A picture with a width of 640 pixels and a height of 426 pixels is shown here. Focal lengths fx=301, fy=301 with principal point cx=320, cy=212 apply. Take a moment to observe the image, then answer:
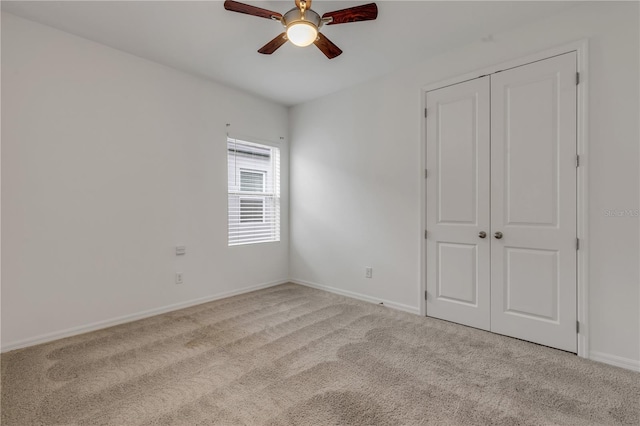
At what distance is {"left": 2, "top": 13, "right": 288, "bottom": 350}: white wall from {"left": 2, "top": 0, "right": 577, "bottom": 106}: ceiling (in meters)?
0.28

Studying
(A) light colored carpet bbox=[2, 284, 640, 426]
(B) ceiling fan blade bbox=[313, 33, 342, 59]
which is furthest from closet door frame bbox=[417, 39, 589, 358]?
(B) ceiling fan blade bbox=[313, 33, 342, 59]

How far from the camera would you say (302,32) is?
2.08 m

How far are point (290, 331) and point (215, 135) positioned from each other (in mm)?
2536

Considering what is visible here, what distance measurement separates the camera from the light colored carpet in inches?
68.1

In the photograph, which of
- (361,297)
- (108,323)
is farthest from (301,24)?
(108,323)

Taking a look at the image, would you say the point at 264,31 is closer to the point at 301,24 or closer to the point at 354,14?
the point at 301,24

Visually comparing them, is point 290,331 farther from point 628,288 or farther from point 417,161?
point 628,288

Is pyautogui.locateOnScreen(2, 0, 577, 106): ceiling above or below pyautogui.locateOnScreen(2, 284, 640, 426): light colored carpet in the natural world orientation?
above

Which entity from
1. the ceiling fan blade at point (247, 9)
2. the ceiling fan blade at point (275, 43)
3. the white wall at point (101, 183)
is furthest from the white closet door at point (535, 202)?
the white wall at point (101, 183)

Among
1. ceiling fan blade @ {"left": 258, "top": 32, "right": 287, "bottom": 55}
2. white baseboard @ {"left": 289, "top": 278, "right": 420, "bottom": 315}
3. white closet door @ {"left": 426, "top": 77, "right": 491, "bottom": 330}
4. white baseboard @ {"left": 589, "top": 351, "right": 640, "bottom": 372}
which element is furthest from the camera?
white baseboard @ {"left": 289, "top": 278, "right": 420, "bottom": 315}

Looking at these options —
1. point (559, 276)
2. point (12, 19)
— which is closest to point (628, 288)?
point (559, 276)

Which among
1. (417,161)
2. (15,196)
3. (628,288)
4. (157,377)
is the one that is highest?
(417,161)

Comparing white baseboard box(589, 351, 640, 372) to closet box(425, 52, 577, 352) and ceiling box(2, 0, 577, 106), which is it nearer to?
closet box(425, 52, 577, 352)

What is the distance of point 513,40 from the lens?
2676 mm
